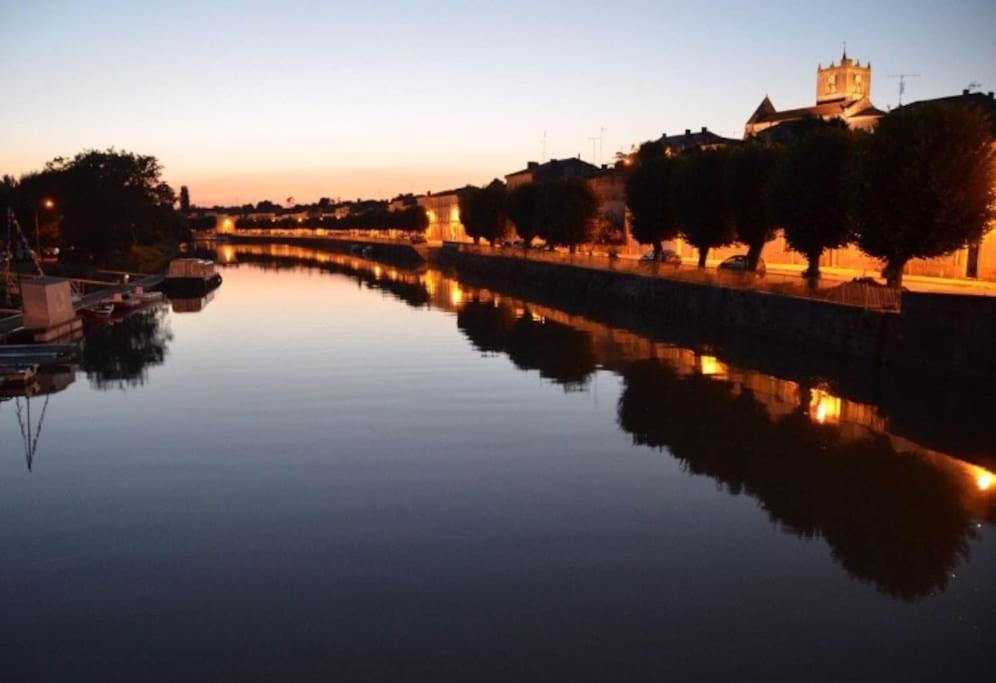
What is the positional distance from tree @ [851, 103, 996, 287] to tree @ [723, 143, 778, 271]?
1172cm

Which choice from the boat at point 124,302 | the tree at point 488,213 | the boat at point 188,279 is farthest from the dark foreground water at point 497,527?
the tree at point 488,213

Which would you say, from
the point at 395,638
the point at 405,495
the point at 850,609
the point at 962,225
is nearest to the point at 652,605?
the point at 850,609

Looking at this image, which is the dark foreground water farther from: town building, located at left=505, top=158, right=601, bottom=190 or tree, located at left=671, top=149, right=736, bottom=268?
town building, located at left=505, top=158, right=601, bottom=190

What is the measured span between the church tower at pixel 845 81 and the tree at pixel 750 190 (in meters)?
135

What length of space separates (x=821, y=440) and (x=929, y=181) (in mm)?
14455

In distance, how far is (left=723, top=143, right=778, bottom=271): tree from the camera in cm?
4556

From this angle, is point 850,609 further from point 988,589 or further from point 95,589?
point 95,589

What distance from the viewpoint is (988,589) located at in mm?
12875

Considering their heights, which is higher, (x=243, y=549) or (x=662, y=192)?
(x=662, y=192)

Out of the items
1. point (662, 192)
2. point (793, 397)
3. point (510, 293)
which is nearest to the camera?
point (793, 397)

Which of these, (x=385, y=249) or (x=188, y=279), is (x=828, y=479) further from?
(x=385, y=249)

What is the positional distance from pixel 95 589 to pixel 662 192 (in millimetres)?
49615

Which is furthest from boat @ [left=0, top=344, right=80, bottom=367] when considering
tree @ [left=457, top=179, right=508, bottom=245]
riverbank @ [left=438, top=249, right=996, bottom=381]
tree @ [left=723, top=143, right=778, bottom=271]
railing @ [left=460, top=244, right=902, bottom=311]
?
tree @ [left=457, top=179, right=508, bottom=245]

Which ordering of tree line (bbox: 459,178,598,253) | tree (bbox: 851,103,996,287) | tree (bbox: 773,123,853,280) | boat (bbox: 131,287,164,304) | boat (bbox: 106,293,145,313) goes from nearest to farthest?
1. tree (bbox: 851,103,996,287)
2. tree (bbox: 773,123,853,280)
3. boat (bbox: 106,293,145,313)
4. boat (bbox: 131,287,164,304)
5. tree line (bbox: 459,178,598,253)
